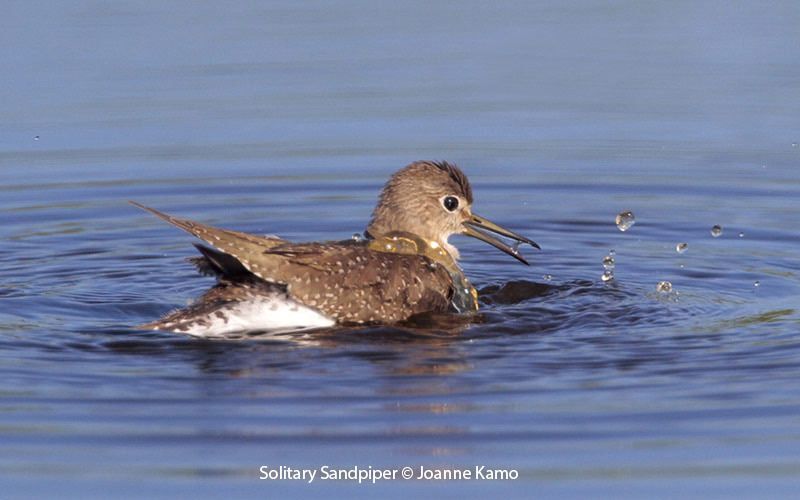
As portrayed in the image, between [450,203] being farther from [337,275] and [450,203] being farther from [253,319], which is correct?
[253,319]

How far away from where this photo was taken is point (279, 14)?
21.5 meters

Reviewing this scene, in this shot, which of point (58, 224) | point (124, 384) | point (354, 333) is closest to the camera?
point (124, 384)

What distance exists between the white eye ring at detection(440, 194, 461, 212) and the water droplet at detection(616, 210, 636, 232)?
1.78 meters

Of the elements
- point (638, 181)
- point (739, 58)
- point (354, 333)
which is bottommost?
point (354, 333)

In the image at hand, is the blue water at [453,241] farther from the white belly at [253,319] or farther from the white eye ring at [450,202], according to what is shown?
the white eye ring at [450,202]

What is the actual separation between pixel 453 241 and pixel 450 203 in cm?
267

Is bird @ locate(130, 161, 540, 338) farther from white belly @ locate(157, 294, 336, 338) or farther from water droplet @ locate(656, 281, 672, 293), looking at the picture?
water droplet @ locate(656, 281, 672, 293)

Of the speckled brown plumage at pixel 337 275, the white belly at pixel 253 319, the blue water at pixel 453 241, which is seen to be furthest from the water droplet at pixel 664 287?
Answer: the white belly at pixel 253 319

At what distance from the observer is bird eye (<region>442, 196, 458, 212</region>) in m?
12.6

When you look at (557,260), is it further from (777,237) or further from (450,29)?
(450,29)

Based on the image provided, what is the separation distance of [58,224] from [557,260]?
4595 millimetres

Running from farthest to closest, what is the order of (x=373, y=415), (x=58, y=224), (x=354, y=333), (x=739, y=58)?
(x=739, y=58) < (x=58, y=224) < (x=354, y=333) < (x=373, y=415)

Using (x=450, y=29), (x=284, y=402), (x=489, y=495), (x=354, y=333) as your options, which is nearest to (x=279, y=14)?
(x=450, y=29)

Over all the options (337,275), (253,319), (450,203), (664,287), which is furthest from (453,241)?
(253,319)
